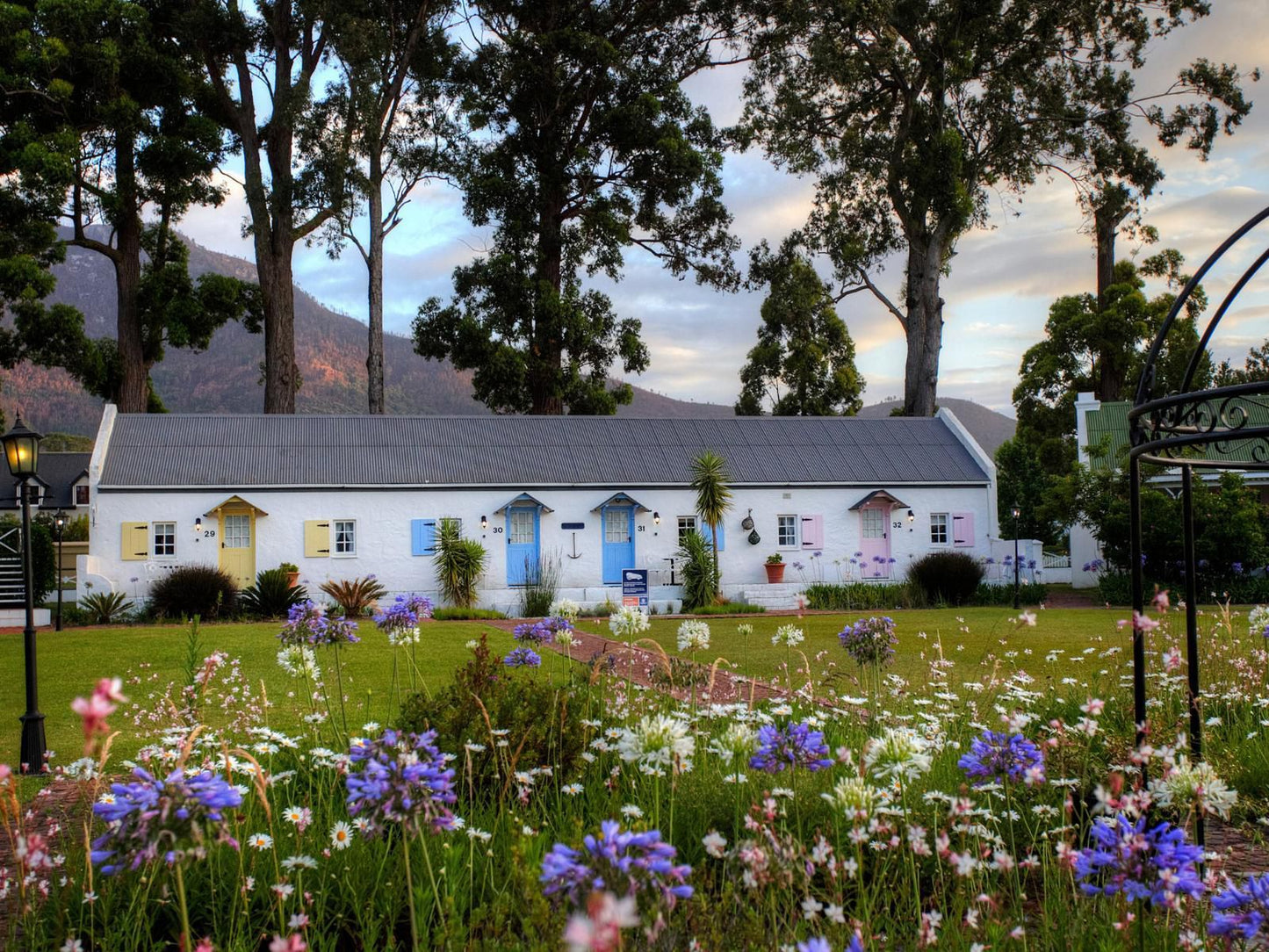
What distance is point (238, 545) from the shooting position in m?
22.6

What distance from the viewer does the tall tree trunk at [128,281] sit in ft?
89.5

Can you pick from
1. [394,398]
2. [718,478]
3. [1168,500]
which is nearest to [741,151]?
[718,478]

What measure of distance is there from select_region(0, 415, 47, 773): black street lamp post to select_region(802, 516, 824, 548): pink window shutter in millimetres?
19185

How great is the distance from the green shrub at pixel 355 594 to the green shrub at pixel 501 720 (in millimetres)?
15306

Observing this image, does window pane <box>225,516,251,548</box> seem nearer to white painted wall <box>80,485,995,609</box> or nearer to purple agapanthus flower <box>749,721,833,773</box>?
white painted wall <box>80,485,995,609</box>

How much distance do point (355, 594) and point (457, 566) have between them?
99.5 inches

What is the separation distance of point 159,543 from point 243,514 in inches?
72.2

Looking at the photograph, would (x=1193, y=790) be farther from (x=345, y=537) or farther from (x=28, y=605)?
(x=345, y=537)

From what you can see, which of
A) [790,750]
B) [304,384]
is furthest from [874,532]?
[304,384]

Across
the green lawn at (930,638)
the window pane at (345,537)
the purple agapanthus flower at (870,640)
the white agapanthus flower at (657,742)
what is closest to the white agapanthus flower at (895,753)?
the white agapanthus flower at (657,742)

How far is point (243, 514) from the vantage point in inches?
890

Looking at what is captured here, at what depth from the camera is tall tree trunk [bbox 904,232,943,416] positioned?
105 ft

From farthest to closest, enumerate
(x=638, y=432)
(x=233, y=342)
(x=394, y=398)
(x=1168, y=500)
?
(x=233, y=342)
(x=394, y=398)
(x=638, y=432)
(x=1168, y=500)

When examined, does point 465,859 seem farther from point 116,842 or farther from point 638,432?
point 638,432
